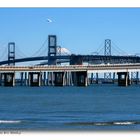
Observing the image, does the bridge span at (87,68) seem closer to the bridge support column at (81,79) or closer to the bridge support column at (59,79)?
the bridge support column at (81,79)

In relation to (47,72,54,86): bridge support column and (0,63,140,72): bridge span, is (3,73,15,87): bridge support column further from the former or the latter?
(47,72,54,86): bridge support column

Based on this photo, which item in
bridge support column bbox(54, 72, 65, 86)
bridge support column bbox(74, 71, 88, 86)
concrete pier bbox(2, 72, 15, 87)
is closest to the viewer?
bridge support column bbox(74, 71, 88, 86)

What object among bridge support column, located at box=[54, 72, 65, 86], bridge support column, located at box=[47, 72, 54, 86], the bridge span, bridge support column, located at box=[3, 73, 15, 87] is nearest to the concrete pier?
bridge support column, located at box=[3, 73, 15, 87]

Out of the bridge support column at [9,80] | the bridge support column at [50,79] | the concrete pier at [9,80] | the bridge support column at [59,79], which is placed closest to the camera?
the concrete pier at [9,80]

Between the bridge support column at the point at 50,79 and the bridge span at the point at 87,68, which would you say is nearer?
the bridge span at the point at 87,68

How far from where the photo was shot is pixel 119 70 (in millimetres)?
119562

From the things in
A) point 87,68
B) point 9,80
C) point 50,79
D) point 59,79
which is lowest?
point 9,80

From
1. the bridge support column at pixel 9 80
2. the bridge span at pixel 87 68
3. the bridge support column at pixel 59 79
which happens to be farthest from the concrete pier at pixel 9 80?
the bridge support column at pixel 59 79

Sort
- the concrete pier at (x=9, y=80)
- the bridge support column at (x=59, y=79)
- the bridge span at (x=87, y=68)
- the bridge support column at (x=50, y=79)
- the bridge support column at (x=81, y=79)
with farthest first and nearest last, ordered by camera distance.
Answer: the bridge support column at (x=50, y=79)
the bridge support column at (x=59, y=79)
the concrete pier at (x=9, y=80)
the bridge support column at (x=81, y=79)
the bridge span at (x=87, y=68)

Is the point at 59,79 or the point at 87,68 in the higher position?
the point at 87,68

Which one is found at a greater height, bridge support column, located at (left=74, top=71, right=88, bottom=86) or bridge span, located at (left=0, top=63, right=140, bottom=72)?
bridge span, located at (left=0, top=63, right=140, bottom=72)

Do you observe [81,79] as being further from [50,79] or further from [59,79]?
[50,79]

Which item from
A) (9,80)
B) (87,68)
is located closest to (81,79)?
(87,68)

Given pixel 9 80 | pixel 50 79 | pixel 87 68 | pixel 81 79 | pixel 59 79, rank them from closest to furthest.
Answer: pixel 87 68
pixel 81 79
pixel 59 79
pixel 9 80
pixel 50 79
